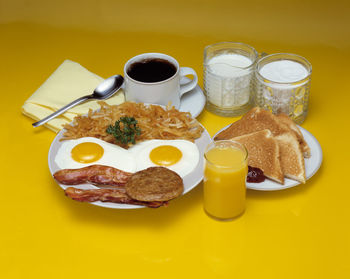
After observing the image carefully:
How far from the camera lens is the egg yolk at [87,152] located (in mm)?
3328

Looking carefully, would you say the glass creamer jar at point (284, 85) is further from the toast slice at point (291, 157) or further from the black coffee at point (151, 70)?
the black coffee at point (151, 70)

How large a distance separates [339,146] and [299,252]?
990 mm

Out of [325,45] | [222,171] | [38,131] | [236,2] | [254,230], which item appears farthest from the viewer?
[236,2]

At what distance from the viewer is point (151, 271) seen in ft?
9.89

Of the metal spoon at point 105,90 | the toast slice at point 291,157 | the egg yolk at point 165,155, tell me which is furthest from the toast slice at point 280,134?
the metal spoon at point 105,90

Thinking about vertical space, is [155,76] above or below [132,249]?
above

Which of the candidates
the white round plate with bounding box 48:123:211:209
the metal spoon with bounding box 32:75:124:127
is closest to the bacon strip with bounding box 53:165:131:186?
the white round plate with bounding box 48:123:211:209

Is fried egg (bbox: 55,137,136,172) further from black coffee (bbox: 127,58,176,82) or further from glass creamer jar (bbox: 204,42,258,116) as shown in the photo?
glass creamer jar (bbox: 204,42,258,116)

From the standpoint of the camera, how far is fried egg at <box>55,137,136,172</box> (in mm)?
3303

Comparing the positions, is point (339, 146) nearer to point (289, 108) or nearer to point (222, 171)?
point (289, 108)

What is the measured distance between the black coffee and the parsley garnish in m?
0.48

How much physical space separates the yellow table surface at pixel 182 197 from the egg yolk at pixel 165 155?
0.28 meters

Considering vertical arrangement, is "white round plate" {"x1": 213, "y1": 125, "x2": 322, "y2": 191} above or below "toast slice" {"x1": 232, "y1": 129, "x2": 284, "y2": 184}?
below

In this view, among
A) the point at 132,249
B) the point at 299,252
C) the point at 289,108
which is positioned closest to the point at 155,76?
the point at 289,108
